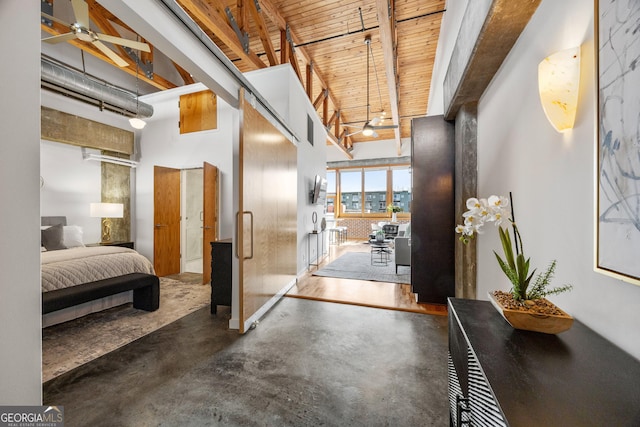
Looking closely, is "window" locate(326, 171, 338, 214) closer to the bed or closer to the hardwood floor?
the hardwood floor

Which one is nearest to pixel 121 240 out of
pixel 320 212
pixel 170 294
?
pixel 170 294

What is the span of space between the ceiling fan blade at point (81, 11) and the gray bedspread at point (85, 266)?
8.29 ft

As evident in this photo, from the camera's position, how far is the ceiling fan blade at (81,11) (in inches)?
91.5

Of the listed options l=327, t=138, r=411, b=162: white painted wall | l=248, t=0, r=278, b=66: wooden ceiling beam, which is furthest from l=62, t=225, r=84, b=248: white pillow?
l=327, t=138, r=411, b=162: white painted wall

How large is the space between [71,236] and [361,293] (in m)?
4.77

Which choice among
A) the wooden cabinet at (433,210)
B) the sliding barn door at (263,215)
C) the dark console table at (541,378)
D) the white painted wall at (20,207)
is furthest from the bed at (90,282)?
the wooden cabinet at (433,210)

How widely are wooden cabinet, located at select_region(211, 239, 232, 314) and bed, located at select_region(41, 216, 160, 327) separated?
0.80 m

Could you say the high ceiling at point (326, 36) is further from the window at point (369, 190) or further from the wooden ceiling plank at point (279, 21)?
the window at point (369, 190)

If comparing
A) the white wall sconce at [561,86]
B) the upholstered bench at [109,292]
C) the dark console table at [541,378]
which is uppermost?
the white wall sconce at [561,86]

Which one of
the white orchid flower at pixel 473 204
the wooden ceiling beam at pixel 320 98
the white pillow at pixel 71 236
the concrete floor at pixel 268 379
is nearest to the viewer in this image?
the white orchid flower at pixel 473 204

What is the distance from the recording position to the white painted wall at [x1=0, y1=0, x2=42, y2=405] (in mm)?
858

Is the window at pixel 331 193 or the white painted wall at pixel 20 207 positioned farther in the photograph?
the window at pixel 331 193

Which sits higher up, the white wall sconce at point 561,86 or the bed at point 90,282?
the white wall sconce at point 561,86

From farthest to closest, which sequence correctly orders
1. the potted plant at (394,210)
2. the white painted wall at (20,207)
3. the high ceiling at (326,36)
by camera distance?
the potted plant at (394,210), the high ceiling at (326,36), the white painted wall at (20,207)
